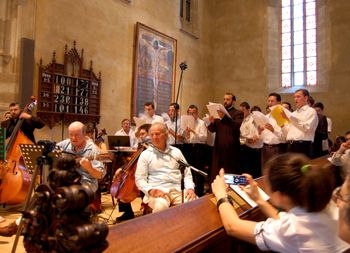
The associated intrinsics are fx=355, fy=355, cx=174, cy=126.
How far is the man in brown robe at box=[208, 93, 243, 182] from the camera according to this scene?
584cm

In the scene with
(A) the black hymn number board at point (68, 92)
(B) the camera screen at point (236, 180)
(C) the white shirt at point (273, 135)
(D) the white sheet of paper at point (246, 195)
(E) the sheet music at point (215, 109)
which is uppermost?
(A) the black hymn number board at point (68, 92)

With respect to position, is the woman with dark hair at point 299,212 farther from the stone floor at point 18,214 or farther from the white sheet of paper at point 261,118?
the white sheet of paper at point 261,118

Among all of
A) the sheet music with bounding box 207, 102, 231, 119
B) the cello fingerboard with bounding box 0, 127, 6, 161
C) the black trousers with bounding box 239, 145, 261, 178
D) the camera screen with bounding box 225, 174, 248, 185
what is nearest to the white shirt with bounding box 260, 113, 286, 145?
the black trousers with bounding box 239, 145, 261, 178

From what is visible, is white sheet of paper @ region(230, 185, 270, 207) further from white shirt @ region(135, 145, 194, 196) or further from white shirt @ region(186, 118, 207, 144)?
white shirt @ region(186, 118, 207, 144)

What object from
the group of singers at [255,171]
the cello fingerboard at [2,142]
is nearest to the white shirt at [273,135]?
the group of singers at [255,171]

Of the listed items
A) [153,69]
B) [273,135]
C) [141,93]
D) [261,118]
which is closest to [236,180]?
[261,118]

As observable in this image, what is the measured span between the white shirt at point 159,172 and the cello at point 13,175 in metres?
1.98

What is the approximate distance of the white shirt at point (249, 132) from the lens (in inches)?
256

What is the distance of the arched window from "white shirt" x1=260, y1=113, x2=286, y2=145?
648 centimetres

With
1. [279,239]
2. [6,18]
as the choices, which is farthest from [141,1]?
[279,239]

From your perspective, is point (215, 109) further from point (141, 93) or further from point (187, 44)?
point (187, 44)

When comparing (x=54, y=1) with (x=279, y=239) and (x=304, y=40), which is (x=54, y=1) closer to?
(x=279, y=239)

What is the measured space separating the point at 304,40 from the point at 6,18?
31.7 feet

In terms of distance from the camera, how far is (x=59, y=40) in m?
7.78
